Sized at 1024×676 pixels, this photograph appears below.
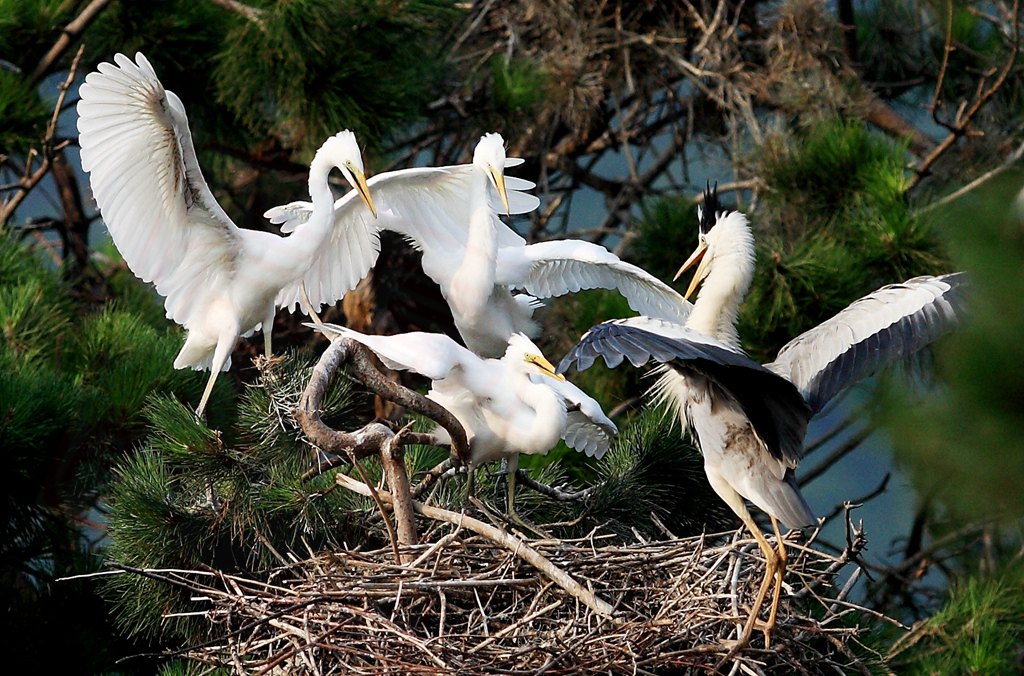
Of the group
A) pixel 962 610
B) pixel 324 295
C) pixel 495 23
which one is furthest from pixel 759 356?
pixel 495 23

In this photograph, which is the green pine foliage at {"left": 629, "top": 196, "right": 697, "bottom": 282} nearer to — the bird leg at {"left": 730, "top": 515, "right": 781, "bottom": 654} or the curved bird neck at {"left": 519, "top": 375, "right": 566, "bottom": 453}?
the curved bird neck at {"left": 519, "top": 375, "right": 566, "bottom": 453}

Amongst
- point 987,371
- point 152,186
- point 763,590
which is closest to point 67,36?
point 152,186

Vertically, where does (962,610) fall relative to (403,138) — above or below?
below

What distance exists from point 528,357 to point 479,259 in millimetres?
470

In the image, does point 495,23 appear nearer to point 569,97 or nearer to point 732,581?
point 569,97

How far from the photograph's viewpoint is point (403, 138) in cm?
425

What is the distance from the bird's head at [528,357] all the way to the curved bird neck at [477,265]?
33cm

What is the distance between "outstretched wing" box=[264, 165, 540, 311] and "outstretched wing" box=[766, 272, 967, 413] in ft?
2.90

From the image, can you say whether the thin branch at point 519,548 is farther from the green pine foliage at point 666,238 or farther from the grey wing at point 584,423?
the green pine foliage at point 666,238

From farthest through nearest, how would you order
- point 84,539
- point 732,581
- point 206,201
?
point 84,539
point 206,201
point 732,581

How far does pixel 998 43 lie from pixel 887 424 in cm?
343

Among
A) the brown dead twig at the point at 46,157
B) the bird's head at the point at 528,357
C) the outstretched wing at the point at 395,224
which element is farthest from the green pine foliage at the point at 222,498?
the brown dead twig at the point at 46,157

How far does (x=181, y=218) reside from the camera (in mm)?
2658

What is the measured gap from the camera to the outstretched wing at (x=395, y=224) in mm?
3031
